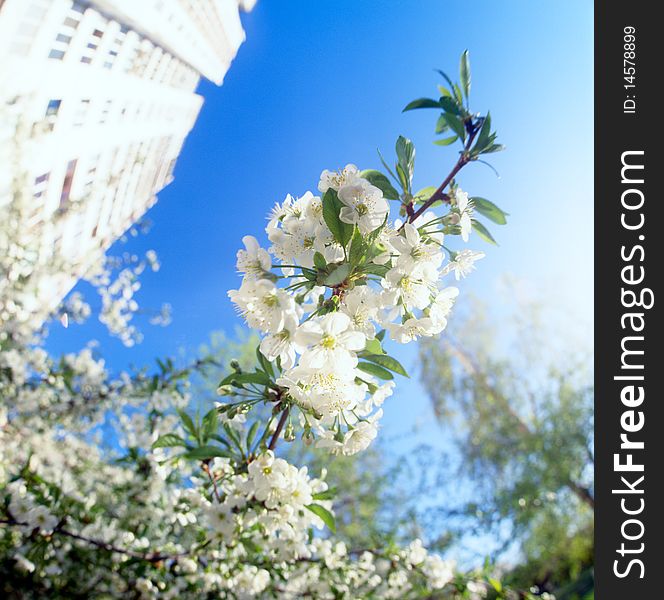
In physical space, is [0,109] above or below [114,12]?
below

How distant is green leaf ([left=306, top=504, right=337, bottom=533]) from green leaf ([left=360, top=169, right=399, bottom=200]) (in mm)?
840

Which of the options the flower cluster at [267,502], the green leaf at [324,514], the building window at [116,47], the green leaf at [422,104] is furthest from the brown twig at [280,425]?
the building window at [116,47]

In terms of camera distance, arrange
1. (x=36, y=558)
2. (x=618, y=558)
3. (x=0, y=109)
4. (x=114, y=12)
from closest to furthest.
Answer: (x=618, y=558) < (x=36, y=558) < (x=0, y=109) < (x=114, y=12)

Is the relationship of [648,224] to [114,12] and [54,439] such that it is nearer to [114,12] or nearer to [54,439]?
[54,439]

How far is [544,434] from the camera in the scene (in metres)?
8.06

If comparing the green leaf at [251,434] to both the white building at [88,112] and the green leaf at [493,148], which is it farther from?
the white building at [88,112]

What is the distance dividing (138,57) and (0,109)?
34.1 ft

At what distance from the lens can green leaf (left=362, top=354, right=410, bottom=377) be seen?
38.3 inches

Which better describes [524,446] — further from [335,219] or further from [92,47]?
[92,47]

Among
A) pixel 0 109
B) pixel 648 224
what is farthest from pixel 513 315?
pixel 0 109

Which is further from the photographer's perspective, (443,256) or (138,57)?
(138,57)

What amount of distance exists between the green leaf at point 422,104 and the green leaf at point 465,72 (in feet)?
0.23

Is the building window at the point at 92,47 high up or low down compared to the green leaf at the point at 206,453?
up

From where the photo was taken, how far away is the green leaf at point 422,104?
1.13 m
